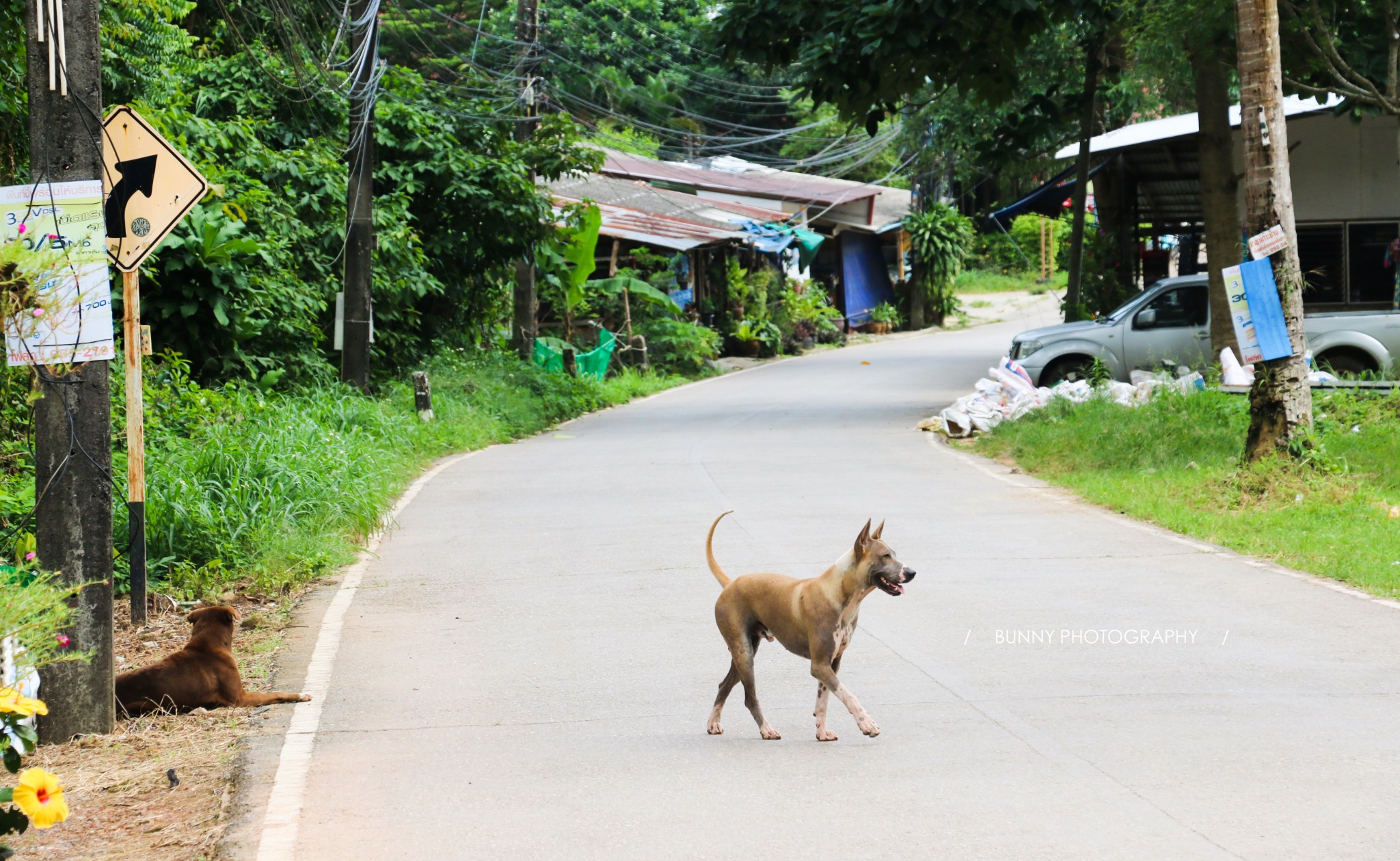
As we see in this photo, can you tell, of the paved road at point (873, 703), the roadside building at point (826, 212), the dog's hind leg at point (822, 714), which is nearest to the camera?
the paved road at point (873, 703)

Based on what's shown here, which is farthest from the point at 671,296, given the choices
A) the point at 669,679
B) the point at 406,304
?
the point at 669,679

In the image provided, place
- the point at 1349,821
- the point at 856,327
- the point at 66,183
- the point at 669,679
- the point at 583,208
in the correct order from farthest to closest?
the point at 856,327 → the point at 583,208 → the point at 669,679 → the point at 66,183 → the point at 1349,821

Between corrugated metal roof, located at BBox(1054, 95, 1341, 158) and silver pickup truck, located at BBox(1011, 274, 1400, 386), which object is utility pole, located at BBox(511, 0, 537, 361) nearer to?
silver pickup truck, located at BBox(1011, 274, 1400, 386)

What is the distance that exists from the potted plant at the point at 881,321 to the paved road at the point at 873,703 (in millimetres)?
32356

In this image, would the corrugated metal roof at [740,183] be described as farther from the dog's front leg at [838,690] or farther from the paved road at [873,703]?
the dog's front leg at [838,690]

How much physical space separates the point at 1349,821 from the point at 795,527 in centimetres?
680

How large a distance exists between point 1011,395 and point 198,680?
46.5ft

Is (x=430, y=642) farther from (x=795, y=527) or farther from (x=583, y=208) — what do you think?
(x=583, y=208)

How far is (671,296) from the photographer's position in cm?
3500

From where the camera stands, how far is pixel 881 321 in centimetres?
4469

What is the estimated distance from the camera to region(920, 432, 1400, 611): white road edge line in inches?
339

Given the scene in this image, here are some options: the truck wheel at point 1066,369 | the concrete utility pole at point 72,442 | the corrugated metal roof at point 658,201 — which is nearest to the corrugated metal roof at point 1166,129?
the truck wheel at point 1066,369

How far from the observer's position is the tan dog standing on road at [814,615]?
17.5 ft

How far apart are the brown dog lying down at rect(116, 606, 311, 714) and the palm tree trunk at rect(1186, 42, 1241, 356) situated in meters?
15.3
